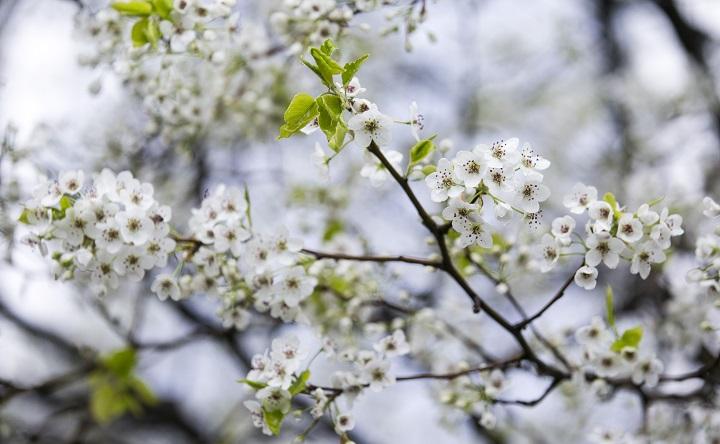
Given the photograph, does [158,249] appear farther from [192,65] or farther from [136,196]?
[192,65]

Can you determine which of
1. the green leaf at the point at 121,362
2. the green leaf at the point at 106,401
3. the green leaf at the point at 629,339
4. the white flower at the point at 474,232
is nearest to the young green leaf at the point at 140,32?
the white flower at the point at 474,232

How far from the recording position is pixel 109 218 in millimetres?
1799

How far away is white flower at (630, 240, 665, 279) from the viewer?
5.65 feet

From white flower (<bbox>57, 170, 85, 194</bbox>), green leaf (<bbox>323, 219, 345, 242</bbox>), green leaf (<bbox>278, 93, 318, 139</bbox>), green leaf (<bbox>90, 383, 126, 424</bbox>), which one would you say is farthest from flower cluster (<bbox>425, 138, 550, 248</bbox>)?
green leaf (<bbox>90, 383, 126, 424</bbox>)

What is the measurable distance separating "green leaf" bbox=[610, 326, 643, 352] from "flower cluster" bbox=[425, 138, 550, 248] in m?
0.61

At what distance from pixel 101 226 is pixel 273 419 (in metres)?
0.62

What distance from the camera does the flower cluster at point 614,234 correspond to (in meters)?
1.71

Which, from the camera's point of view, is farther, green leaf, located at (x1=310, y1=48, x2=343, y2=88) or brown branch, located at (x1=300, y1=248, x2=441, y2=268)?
brown branch, located at (x1=300, y1=248, x2=441, y2=268)

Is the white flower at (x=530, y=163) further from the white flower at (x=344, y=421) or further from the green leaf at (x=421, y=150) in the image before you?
the white flower at (x=344, y=421)

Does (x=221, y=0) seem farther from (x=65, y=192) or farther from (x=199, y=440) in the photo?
(x=199, y=440)

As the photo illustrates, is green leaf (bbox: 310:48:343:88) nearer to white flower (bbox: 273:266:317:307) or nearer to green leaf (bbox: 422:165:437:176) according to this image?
green leaf (bbox: 422:165:437:176)

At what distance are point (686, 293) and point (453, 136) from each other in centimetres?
253

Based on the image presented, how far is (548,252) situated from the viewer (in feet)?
6.02

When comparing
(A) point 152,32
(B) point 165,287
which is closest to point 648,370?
(B) point 165,287
